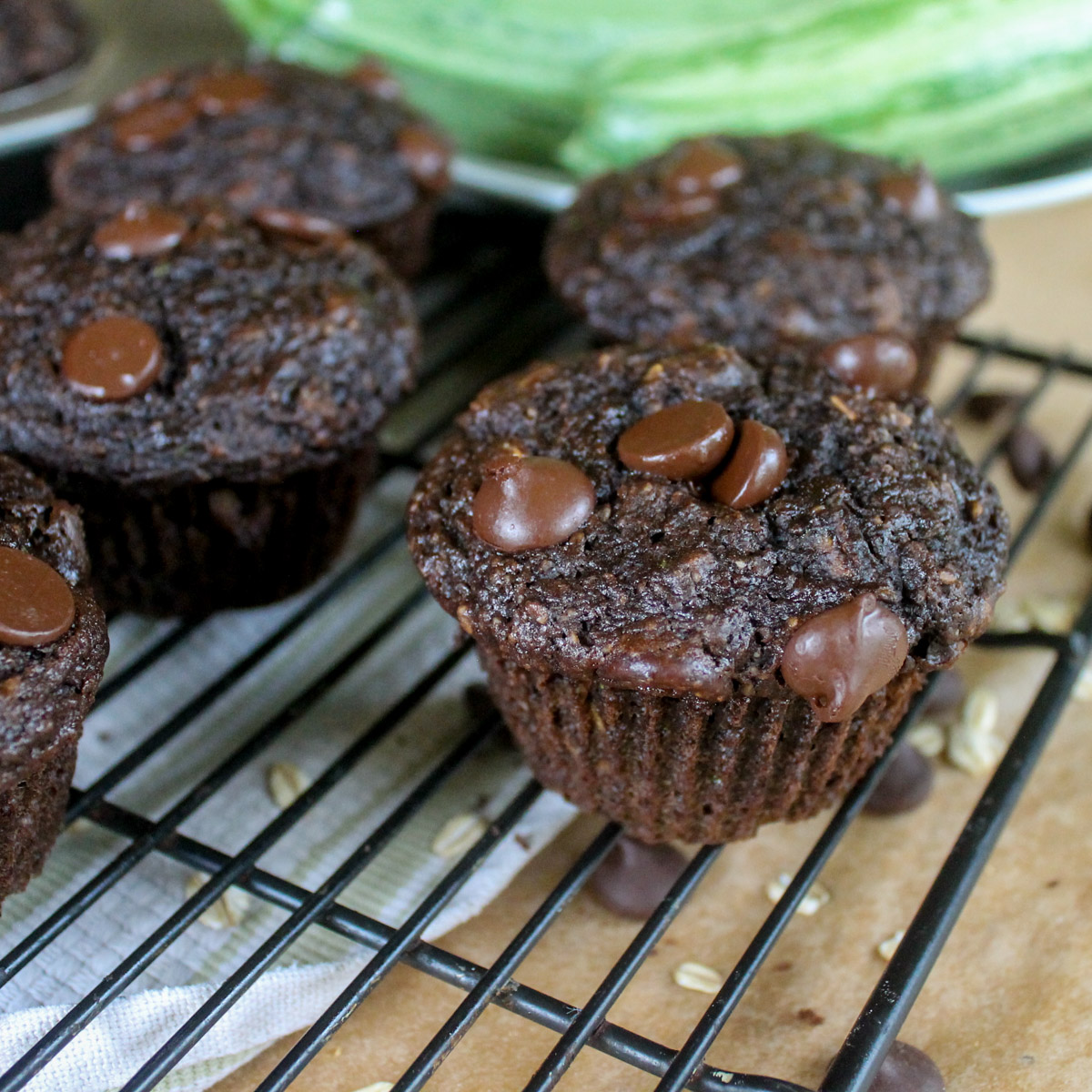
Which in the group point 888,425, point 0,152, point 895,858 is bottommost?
point 895,858

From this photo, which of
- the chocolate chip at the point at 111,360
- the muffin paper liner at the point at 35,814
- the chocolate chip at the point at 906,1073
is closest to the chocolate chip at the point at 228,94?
the chocolate chip at the point at 111,360

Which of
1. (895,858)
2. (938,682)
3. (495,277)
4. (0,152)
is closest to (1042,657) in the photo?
(938,682)

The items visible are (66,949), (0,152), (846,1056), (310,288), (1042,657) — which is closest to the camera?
(846,1056)

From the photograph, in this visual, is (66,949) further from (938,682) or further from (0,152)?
(0,152)

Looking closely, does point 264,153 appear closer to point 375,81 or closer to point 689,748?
point 375,81

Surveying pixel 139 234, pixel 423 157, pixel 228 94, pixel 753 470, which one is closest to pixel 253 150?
pixel 228 94
